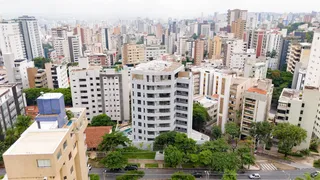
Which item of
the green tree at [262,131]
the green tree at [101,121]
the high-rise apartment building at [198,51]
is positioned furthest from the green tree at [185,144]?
the high-rise apartment building at [198,51]

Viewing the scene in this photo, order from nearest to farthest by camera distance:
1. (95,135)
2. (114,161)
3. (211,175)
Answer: (114,161) → (211,175) → (95,135)

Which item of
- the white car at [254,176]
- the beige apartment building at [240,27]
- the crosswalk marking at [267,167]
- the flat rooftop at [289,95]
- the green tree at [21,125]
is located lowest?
the crosswalk marking at [267,167]

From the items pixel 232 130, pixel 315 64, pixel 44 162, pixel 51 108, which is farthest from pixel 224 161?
pixel 315 64

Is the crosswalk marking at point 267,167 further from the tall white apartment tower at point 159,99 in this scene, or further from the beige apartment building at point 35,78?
the beige apartment building at point 35,78

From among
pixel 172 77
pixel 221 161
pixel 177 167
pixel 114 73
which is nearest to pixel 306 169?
pixel 221 161

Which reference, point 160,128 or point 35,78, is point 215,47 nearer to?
point 35,78
